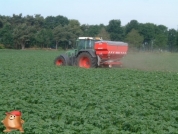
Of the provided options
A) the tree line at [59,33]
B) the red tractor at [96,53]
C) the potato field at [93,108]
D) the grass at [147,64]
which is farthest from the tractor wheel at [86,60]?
the tree line at [59,33]

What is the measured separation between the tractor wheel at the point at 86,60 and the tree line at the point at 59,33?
4480 centimetres

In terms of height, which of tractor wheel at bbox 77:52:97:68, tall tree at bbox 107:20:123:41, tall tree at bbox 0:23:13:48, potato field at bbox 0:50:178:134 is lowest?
potato field at bbox 0:50:178:134

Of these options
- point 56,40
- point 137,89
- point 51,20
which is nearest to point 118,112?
point 137,89

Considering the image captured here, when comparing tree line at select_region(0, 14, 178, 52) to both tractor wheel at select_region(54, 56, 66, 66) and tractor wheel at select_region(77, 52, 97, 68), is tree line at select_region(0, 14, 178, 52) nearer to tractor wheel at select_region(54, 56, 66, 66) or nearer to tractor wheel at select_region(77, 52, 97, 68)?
tractor wheel at select_region(54, 56, 66, 66)

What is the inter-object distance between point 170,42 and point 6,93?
99.4m

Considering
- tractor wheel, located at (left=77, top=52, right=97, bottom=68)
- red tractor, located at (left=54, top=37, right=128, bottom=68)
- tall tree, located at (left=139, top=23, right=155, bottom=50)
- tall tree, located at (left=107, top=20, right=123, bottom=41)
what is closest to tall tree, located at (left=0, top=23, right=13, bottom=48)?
tall tree, located at (left=107, top=20, right=123, bottom=41)

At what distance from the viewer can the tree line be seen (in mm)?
76812

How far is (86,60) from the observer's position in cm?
2094

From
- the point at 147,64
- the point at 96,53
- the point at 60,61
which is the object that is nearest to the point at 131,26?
the point at 147,64

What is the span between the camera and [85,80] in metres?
14.2

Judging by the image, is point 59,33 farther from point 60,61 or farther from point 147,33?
point 60,61

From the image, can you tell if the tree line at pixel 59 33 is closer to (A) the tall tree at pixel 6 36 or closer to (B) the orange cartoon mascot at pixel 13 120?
(A) the tall tree at pixel 6 36

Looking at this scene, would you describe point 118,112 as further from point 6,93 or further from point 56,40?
point 56,40

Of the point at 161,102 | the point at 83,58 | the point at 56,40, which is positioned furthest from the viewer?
the point at 56,40
